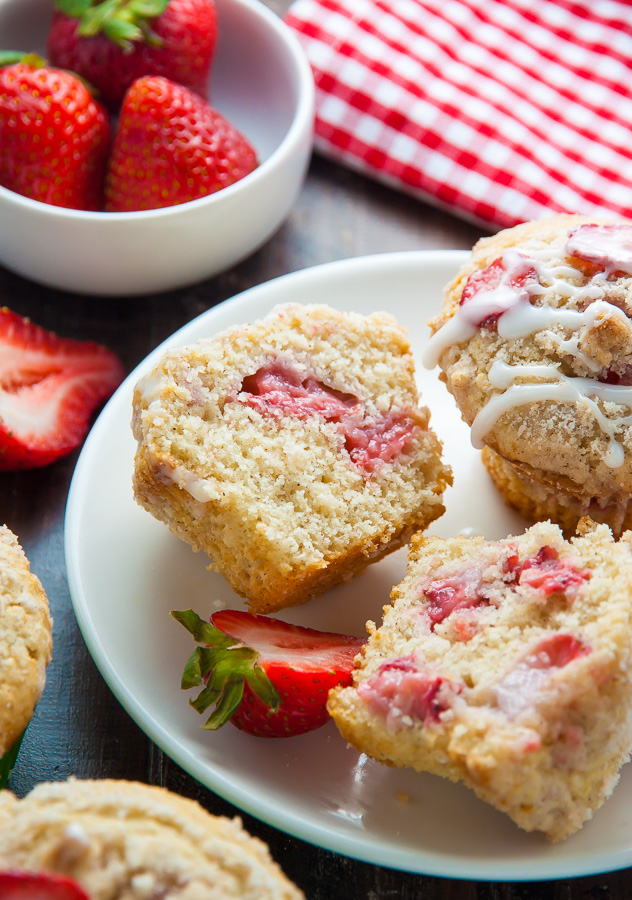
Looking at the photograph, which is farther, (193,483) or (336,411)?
(336,411)

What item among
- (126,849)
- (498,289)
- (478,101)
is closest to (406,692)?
(126,849)

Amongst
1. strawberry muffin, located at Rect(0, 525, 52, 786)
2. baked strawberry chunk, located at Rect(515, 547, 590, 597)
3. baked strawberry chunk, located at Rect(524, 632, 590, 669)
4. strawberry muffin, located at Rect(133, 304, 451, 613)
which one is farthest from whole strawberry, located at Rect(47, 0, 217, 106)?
baked strawberry chunk, located at Rect(524, 632, 590, 669)

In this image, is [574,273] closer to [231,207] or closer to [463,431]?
[463,431]

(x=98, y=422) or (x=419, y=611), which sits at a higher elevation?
(x=419, y=611)

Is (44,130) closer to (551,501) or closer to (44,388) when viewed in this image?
(44,388)

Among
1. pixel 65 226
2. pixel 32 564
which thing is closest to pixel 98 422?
pixel 32 564

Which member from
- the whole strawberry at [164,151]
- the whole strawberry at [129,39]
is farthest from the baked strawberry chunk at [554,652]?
the whole strawberry at [129,39]

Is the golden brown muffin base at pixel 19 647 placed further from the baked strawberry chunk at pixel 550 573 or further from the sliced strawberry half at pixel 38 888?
the baked strawberry chunk at pixel 550 573
